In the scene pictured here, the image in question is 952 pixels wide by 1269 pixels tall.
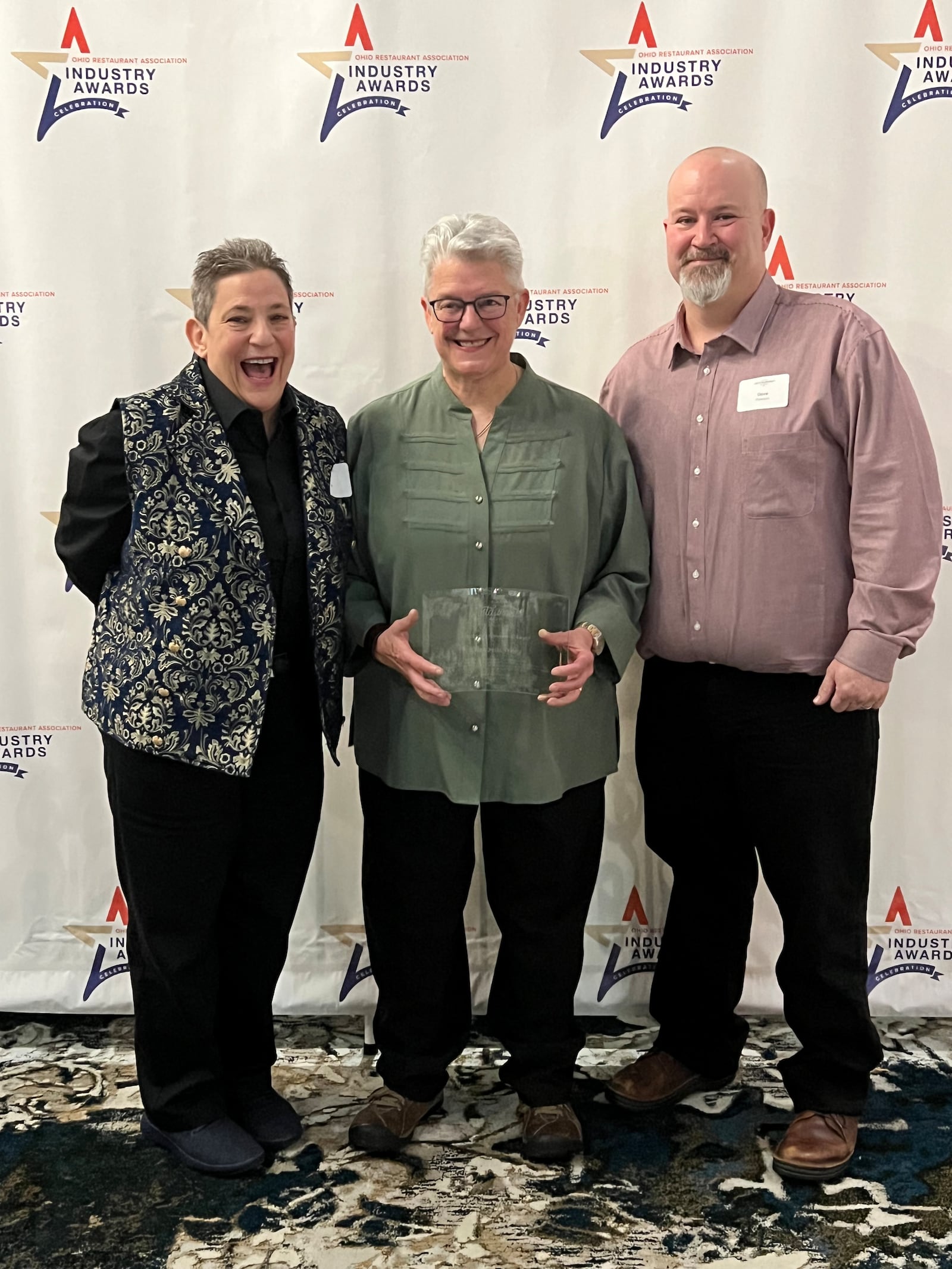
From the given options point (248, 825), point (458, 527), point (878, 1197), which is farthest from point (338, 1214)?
point (458, 527)

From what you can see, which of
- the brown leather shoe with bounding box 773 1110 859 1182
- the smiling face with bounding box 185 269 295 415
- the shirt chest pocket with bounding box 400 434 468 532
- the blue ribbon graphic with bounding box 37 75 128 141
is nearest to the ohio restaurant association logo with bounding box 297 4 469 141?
the blue ribbon graphic with bounding box 37 75 128 141

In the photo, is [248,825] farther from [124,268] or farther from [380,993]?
[124,268]

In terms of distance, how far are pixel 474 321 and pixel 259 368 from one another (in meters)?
0.39

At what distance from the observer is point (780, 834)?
7.20 ft

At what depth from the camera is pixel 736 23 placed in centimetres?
257

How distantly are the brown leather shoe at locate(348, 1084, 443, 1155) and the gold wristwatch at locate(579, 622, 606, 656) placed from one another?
101 cm

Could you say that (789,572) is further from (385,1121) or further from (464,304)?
(385,1121)

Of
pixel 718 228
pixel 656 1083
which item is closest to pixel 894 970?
pixel 656 1083

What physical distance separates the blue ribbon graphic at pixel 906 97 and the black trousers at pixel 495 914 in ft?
5.46

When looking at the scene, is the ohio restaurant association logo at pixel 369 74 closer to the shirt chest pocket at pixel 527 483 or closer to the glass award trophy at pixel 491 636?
the shirt chest pocket at pixel 527 483

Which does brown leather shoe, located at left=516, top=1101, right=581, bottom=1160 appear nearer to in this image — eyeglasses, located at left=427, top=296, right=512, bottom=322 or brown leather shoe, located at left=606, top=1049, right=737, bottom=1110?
brown leather shoe, located at left=606, top=1049, right=737, bottom=1110

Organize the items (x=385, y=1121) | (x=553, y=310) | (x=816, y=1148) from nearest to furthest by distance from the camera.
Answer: (x=816, y=1148), (x=385, y=1121), (x=553, y=310)

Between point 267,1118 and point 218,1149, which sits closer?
point 218,1149

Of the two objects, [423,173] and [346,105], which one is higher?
[346,105]
